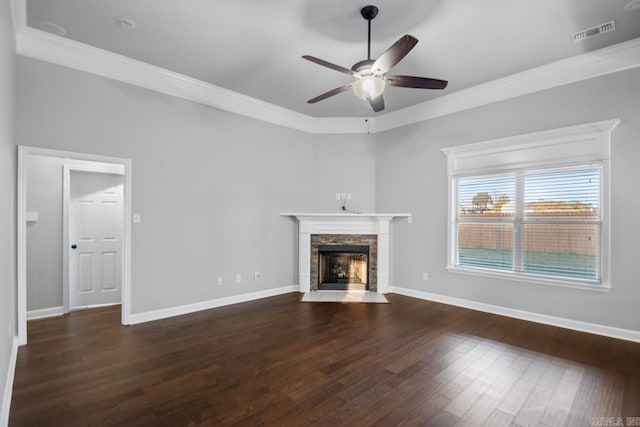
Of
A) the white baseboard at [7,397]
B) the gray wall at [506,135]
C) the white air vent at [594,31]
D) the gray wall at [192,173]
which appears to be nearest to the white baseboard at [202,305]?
the gray wall at [192,173]

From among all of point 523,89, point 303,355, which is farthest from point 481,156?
point 303,355

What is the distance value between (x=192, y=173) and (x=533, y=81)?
4.69 m

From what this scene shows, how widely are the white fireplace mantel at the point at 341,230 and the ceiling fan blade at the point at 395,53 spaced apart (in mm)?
3056

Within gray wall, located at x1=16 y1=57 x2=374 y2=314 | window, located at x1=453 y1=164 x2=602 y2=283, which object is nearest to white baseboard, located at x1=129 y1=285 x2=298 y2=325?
gray wall, located at x1=16 y1=57 x2=374 y2=314

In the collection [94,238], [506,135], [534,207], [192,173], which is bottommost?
[94,238]

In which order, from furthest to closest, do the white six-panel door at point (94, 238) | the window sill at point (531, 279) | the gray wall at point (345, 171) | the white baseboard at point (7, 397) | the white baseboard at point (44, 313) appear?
the gray wall at point (345, 171), the white six-panel door at point (94, 238), the white baseboard at point (44, 313), the window sill at point (531, 279), the white baseboard at point (7, 397)

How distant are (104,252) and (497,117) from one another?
6.22 m

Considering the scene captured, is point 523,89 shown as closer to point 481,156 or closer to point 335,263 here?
point 481,156

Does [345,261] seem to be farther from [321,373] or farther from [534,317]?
[321,373]

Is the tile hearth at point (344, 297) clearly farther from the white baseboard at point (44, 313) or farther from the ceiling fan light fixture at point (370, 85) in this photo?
the white baseboard at point (44, 313)

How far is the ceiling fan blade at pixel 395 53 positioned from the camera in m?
2.26

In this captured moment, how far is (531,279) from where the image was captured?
4008 mm

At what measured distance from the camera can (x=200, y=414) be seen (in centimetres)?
208

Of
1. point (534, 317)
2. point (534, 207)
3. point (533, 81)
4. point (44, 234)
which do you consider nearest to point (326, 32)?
point (533, 81)
